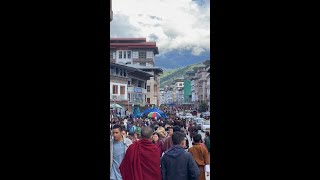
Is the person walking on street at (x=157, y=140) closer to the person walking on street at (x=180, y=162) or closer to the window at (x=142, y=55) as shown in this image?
the person walking on street at (x=180, y=162)

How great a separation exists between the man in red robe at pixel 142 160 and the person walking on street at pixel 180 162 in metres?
0.25

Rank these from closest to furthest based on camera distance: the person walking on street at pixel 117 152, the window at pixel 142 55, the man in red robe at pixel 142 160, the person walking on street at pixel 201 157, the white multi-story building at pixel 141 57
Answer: the person walking on street at pixel 201 157, the man in red robe at pixel 142 160, the person walking on street at pixel 117 152, the white multi-story building at pixel 141 57, the window at pixel 142 55

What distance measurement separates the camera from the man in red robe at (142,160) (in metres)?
4.23

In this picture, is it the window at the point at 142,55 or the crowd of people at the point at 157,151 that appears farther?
the window at the point at 142,55

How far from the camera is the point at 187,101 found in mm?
5262

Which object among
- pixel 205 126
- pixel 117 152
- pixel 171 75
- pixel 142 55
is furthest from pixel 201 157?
pixel 142 55

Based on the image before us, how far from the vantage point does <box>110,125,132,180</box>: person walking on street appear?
14.3 feet

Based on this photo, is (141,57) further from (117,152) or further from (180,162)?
(180,162)

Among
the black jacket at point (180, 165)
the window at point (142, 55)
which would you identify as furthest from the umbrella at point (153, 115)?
the black jacket at point (180, 165)

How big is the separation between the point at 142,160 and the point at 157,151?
219 mm

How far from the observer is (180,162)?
3.95 meters

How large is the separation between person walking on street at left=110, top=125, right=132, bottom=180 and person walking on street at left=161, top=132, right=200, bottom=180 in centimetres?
63
